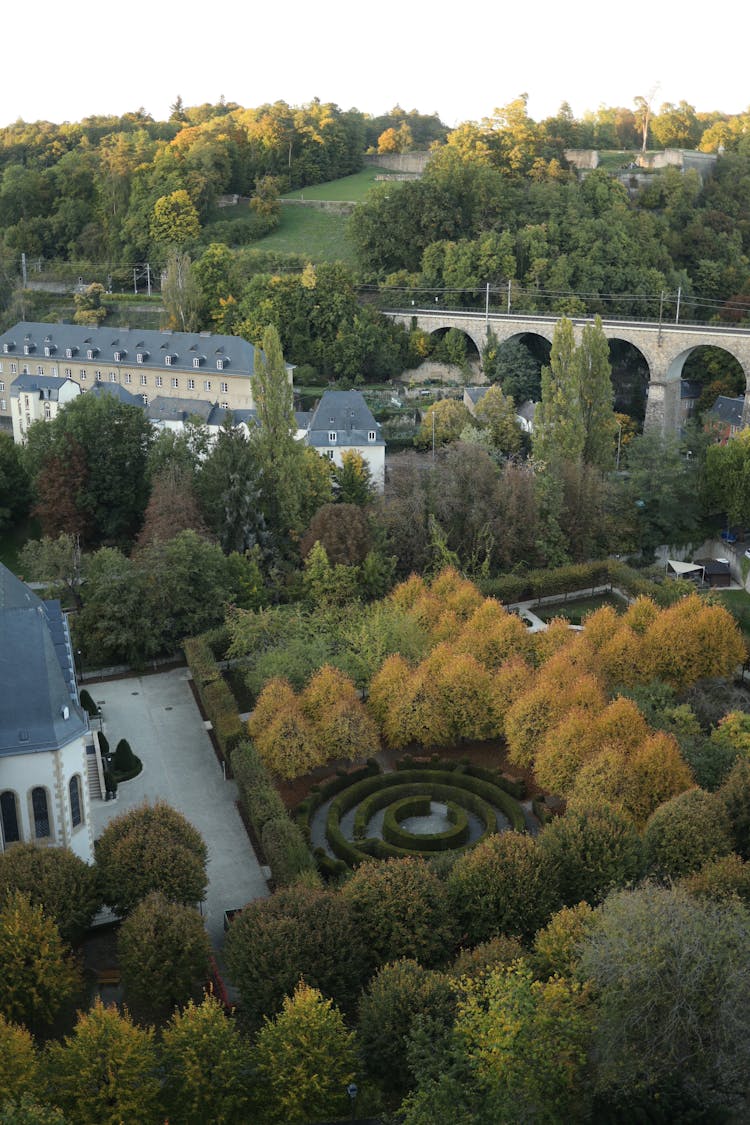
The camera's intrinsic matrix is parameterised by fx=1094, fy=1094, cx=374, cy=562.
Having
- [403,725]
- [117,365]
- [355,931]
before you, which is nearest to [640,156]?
[117,365]

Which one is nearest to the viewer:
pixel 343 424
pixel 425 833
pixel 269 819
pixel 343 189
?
pixel 269 819

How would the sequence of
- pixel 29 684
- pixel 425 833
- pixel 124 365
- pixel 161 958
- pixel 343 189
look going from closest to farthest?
pixel 161 958, pixel 29 684, pixel 425 833, pixel 124 365, pixel 343 189

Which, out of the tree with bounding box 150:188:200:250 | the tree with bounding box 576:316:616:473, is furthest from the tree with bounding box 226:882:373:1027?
the tree with bounding box 150:188:200:250

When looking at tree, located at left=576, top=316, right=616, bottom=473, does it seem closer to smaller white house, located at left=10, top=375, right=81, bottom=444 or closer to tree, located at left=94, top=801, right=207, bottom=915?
smaller white house, located at left=10, top=375, right=81, bottom=444

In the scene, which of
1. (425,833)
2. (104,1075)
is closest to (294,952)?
(104,1075)

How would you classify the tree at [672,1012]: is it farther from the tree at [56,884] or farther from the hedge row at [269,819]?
the tree at [56,884]

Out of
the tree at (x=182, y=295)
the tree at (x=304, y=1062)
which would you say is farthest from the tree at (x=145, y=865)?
the tree at (x=182, y=295)

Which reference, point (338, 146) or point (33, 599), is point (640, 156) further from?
point (33, 599)

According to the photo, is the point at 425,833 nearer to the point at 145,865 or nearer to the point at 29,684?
the point at 145,865
